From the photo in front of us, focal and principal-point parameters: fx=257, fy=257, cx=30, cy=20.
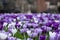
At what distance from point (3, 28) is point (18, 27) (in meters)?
0.17

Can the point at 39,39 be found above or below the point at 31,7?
above

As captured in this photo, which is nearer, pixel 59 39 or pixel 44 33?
pixel 59 39

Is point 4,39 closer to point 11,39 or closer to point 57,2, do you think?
point 11,39

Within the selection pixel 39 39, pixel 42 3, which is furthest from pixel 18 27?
pixel 42 3

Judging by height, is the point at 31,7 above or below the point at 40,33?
below

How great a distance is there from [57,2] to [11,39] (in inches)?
549

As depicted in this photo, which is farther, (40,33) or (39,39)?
(40,33)

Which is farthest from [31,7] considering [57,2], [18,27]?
[18,27]

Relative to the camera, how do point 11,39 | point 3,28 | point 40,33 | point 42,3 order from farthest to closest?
1. point 42,3
2. point 3,28
3. point 40,33
4. point 11,39

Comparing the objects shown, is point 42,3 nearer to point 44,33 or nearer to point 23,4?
point 23,4

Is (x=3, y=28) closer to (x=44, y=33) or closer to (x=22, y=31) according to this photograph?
(x=22, y=31)

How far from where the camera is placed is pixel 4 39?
6.72 feet

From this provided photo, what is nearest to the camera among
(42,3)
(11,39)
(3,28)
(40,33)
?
(11,39)

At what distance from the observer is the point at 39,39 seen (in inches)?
82.5
